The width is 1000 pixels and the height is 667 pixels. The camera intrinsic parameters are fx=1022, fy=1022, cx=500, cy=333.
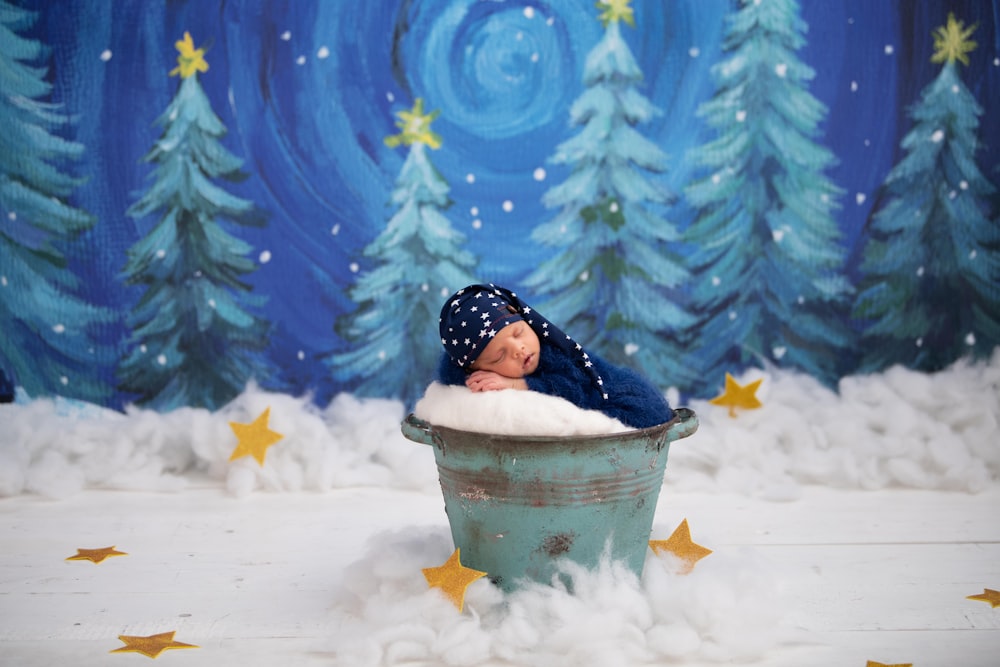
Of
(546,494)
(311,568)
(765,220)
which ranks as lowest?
(311,568)

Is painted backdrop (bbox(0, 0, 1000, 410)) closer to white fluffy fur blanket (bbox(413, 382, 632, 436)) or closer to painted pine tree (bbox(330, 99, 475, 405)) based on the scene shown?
painted pine tree (bbox(330, 99, 475, 405))

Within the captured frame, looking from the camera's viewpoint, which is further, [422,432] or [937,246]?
[937,246]

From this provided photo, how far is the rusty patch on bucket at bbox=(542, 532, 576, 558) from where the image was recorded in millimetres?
1944

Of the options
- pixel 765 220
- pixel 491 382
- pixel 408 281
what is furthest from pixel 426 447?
pixel 765 220

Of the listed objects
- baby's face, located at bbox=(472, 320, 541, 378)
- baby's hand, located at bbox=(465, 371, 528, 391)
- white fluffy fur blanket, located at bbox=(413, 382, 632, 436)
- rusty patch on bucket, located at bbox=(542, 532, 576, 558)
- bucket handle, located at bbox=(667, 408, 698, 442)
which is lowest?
rusty patch on bucket, located at bbox=(542, 532, 576, 558)

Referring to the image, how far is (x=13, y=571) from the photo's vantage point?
233cm

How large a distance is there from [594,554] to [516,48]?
6.54 feet

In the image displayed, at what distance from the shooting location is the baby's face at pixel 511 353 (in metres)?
1.96

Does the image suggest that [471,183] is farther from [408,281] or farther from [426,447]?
[426,447]

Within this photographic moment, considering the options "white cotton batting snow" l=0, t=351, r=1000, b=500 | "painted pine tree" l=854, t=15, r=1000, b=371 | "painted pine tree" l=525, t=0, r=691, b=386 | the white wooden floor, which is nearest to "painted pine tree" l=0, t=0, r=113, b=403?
"white cotton batting snow" l=0, t=351, r=1000, b=500

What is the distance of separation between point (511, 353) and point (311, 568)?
2.52ft

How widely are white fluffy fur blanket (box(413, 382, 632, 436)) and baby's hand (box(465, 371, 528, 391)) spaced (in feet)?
0.06

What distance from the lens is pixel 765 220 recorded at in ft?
11.2

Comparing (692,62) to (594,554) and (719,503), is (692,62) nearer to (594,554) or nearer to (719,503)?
(719,503)
